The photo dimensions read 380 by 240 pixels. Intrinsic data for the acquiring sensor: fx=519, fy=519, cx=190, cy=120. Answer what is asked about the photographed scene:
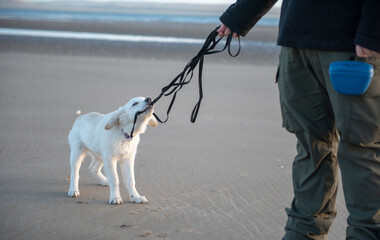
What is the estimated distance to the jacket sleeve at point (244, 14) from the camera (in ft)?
10.5

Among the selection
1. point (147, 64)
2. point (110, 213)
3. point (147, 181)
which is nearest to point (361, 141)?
point (110, 213)

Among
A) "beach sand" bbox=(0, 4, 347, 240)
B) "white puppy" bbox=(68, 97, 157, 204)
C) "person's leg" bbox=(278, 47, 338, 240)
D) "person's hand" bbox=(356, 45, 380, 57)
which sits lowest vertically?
"beach sand" bbox=(0, 4, 347, 240)

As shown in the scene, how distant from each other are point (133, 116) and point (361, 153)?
2.17 metres

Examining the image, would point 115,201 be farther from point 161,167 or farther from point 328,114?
point 328,114

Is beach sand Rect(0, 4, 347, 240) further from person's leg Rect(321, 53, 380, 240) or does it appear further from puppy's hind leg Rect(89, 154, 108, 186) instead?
person's leg Rect(321, 53, 380, 240)

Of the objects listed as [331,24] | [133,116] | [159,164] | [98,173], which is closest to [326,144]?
[331,24]

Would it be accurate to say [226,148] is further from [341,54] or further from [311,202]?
[341,54]

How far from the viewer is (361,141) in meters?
2.58

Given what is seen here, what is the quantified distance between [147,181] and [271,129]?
252 centimetres

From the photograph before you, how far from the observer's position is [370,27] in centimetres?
250

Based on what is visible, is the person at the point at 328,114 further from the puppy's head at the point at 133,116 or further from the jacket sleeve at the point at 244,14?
the puppy's head at the point at 133,116

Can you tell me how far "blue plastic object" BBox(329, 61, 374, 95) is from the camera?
249 cm

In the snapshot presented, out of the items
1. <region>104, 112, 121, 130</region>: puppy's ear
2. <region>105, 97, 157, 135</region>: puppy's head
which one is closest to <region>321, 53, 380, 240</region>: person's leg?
<region>105, 97, 157, 135</region>: puppy's head

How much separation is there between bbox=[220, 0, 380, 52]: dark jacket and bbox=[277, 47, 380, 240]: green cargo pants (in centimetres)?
6
